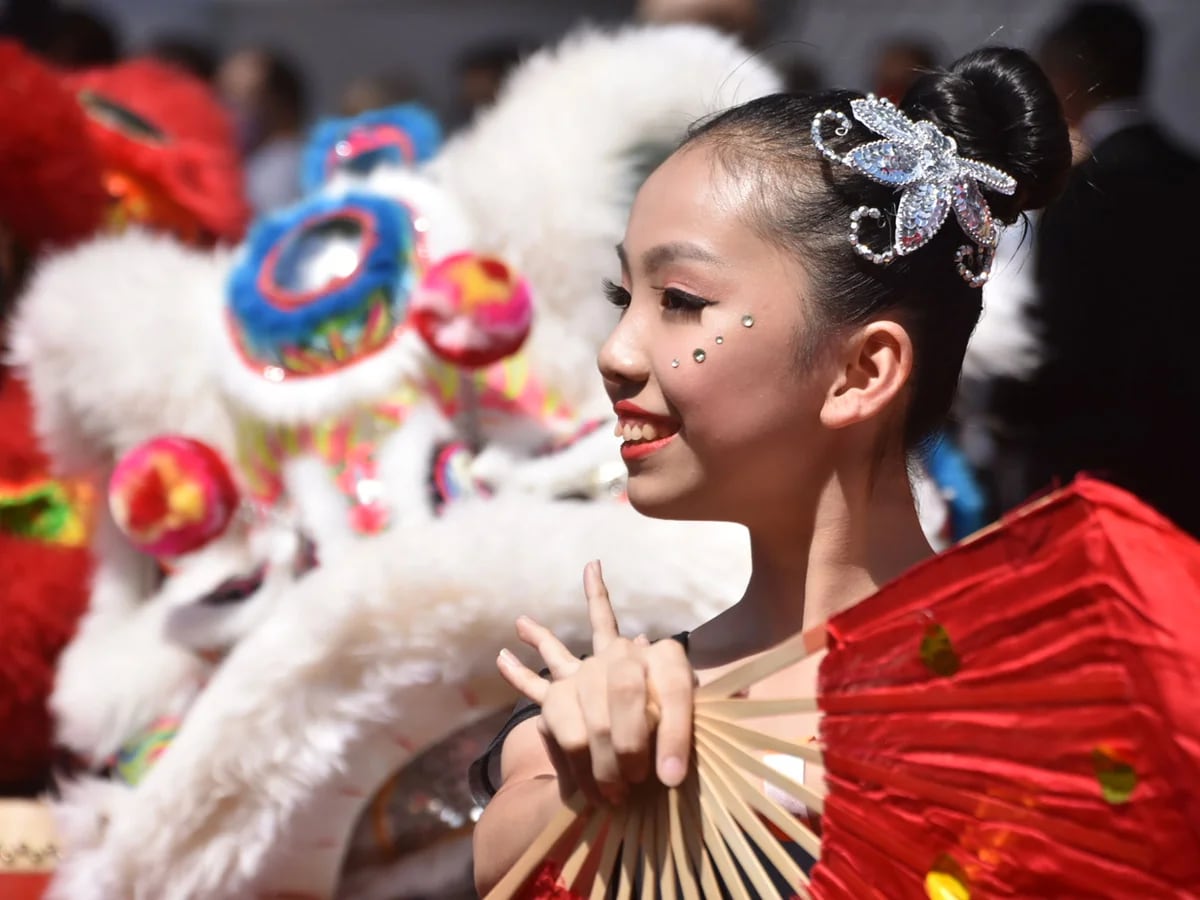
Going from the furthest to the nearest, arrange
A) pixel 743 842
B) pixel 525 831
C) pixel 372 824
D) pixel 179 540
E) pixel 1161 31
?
pixel 1161 31, pixel 179 540, pixel 372 824, pixel 525 831, pixel 743 842

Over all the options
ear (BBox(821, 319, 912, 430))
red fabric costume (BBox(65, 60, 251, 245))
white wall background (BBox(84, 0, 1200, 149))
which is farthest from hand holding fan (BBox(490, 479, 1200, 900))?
white wall background (BBox(84, 0, 1200, 149))

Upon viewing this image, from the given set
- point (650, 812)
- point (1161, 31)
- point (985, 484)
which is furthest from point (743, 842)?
point (1161, 31)

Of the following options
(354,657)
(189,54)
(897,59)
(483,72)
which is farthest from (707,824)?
(189,54)

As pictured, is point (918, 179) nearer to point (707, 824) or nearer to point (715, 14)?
point (707, 824)

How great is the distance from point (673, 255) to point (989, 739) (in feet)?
1.33

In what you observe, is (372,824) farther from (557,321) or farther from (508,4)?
(508,4)

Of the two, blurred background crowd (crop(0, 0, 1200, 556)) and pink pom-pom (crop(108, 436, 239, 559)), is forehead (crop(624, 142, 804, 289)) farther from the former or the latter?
pink pom-pom (crop(108, 436, 239, 559))

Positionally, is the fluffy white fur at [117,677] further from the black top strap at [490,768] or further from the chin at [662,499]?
the chin at [662,499]

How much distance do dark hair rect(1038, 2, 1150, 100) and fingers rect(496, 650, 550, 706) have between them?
160 centimetres

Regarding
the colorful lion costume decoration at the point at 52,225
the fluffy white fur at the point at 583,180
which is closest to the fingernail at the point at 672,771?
the fluffy white fur at the point at 583,180

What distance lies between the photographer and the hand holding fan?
0.71m

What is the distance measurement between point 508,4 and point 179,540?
4.42 metres

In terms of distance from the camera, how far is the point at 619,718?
83 centimetres

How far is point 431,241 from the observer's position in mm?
1868
